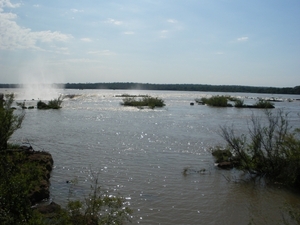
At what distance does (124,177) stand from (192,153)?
540cm

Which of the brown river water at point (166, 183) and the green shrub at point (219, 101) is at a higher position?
the green shrub at point (219, 101)

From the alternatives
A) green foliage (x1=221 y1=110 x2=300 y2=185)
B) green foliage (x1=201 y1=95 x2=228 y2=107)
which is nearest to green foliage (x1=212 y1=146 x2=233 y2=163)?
green foliage (x1=221 y1=110 x2=300 y2=185)

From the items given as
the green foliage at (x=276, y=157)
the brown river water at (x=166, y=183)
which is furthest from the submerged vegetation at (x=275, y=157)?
the brown river water at (x=166, y=183)

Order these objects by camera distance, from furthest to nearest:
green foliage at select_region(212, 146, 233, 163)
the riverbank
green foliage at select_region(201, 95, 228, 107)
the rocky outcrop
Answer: green foliage at select_region(201, 95, 228, 107)
green foliage at select_region(212, 146, 233, 163)
the rocky outcrop
the riverbank

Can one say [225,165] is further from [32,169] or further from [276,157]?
[32,169]

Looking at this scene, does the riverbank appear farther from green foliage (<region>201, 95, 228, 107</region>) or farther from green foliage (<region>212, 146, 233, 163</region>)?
green foliage (<region>201, 95, 228, 107</region>)

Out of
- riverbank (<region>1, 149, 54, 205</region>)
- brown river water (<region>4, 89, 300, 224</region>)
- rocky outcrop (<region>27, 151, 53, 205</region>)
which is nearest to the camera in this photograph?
riverbank (<region>1, 149, 54, 205</region>)

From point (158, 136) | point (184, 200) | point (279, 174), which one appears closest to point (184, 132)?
point (158, 136)

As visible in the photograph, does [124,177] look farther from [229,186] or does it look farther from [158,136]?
[158,136]

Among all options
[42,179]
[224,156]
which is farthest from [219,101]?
[42,179]

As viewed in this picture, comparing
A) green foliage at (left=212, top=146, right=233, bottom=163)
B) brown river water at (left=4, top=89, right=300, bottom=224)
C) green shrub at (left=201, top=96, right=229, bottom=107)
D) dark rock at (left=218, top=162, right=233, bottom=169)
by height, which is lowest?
brown river water at (left=4, top=89, right=300, bottom=224)

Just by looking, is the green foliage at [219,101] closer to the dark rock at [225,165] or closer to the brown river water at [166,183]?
the brown river water at [166,183]

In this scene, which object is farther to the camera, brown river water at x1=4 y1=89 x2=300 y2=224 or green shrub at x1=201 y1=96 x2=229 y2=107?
green shrub at x1=201 y1=96 x2=229 y2=107

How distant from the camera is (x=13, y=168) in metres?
6.68
